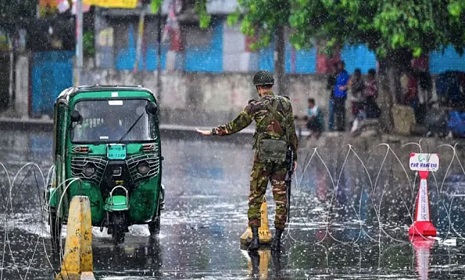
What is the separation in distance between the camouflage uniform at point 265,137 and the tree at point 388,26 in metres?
17.7

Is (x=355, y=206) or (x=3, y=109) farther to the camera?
(x=3, y=109)

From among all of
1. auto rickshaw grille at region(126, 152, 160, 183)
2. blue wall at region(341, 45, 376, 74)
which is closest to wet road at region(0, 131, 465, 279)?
auto rickshaw grille at region(126, 152, 160, 183)

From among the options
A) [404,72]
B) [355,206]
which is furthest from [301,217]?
[404,72]

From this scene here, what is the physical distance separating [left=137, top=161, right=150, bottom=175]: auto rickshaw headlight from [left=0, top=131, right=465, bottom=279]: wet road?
29.9 inches

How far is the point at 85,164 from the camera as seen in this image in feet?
47.0

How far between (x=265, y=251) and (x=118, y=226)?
160cm

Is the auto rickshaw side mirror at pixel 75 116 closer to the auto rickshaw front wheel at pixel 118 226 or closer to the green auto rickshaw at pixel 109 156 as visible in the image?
the green auto rickshaw at pixel 109 156

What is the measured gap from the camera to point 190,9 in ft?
150

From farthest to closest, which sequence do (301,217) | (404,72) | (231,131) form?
(404,72), (301,217), (231,131)

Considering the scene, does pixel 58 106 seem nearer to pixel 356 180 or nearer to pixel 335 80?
pixel 356 180

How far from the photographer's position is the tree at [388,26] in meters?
31.5

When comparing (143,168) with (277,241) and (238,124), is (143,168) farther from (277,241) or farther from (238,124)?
(277,241)

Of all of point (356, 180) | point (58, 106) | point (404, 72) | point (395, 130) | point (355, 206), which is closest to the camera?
point (58, 106)

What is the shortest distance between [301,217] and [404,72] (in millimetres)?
20456
